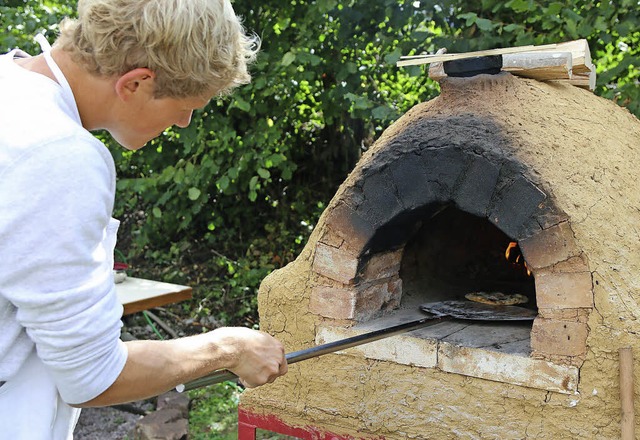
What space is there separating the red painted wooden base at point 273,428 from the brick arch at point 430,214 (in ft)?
1.63

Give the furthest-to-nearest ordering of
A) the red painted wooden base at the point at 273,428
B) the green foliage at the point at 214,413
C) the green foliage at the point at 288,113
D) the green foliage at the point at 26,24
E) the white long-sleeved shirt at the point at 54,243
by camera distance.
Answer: the green foliage at the point at 26,24 → the green foliage at the point at 288,113 → the green foliage at the point at 214,413 → the red painted wooden base at the point at 273,428 → the white long-sleeved shirt at the point at 54,243

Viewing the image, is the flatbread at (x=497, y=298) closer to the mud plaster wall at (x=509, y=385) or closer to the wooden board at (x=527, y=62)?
the mud plaster wall at (x=509, y=385)

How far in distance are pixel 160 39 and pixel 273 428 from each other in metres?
2.16

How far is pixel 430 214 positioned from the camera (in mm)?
2980

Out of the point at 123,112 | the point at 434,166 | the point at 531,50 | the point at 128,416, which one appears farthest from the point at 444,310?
the point at 128,416

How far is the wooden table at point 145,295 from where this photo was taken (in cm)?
438

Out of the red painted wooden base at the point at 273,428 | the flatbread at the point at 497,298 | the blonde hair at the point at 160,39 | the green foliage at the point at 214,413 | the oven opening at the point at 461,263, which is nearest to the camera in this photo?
the blonde hair at the point at 160,39

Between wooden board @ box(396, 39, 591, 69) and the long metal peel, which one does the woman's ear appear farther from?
wooden board @ box(396, 39, 591, 69)

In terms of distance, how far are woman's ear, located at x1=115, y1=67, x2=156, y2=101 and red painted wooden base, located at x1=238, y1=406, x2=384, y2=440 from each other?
6.27 feet

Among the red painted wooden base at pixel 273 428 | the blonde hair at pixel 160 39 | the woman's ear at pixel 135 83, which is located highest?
the blonde hair at pixel 160 39

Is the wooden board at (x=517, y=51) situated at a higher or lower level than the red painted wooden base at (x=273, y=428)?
higher

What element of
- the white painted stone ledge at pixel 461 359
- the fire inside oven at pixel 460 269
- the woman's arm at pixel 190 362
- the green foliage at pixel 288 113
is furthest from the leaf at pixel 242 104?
the woman's arm at pixel 190 362

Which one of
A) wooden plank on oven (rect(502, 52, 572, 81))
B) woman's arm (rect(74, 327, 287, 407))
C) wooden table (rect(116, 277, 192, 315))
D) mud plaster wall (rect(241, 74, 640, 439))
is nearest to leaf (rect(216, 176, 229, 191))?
wooden table (rect(116, 277, 192, 315))

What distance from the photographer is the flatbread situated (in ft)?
10.6
